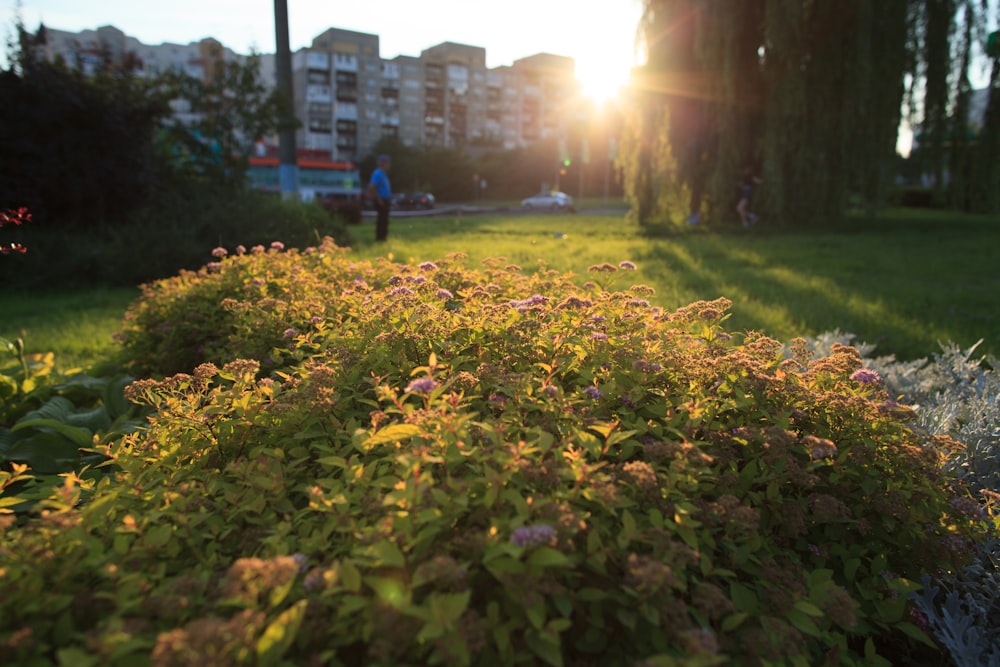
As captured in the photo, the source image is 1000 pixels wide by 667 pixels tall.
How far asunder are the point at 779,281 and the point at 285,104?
37.5 feet

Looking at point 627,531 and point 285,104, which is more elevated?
point 285,104

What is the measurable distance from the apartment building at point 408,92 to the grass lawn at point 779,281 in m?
59.3

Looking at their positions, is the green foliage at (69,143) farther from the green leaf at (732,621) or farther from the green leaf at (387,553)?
the green leaf at (732,621)

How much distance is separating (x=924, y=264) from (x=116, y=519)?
34.0 feet

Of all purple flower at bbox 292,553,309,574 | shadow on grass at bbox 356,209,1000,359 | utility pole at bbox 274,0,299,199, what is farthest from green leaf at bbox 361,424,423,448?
utility pole at bbox 274,0,299,199

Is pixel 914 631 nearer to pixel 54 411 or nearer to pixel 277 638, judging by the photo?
pixel 277 638

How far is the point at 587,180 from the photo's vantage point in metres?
58.9

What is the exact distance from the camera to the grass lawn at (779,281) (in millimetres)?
5230

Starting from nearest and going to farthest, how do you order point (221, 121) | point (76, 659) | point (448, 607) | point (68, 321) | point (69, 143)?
point (76, 659), point (448, 607), point (68, 321), point (69, 143), point (221, 121)

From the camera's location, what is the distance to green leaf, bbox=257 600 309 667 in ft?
3.53

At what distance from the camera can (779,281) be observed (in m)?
7.34

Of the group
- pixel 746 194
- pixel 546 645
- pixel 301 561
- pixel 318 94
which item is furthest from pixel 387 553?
pixel 318 94

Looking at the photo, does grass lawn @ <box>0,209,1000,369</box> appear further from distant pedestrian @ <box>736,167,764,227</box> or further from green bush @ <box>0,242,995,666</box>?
green bush @ <box>0,242,995,666</box>

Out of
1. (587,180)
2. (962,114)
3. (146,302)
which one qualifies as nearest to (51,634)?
(146,302)
